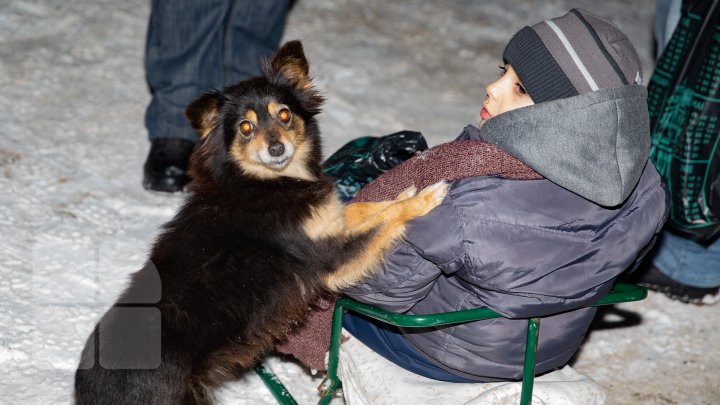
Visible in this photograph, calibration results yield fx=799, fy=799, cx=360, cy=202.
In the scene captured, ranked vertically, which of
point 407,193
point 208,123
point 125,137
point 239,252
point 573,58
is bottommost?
point 125,137

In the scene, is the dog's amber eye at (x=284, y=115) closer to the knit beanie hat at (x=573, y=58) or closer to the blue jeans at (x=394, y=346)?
the blue jeans at (x=394, y=346)

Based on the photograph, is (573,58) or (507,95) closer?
(573,58)

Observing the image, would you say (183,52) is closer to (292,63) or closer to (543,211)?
(292,63)

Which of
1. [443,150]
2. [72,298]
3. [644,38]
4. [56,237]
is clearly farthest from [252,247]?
[644,38]

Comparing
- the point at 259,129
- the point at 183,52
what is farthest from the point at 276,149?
the point at 183,52

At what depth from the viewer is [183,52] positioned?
13.4ft

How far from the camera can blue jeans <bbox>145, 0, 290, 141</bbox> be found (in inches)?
158

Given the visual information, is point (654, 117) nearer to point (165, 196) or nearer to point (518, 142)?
point (518, 142)

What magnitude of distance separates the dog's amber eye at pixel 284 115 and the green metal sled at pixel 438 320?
0.71 meters

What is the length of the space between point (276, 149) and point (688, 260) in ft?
→ 7.14

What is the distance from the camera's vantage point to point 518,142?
2150mm

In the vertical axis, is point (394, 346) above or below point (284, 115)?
below

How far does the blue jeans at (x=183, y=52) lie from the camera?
402 cm

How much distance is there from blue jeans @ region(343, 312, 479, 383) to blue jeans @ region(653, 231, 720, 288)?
1716 mm
